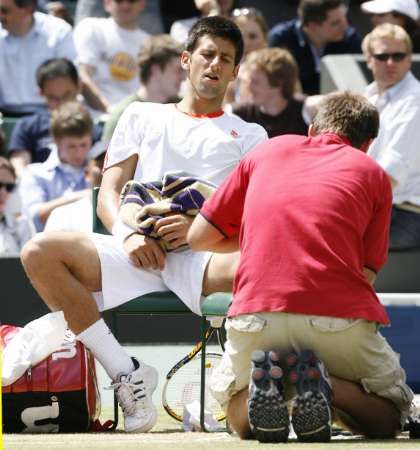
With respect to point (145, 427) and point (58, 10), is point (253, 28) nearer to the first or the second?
point (58, 10)

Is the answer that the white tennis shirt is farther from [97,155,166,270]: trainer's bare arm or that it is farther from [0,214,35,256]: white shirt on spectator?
[0,214,35,256]: white shirt on spectator

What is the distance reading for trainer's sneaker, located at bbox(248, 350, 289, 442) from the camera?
4.71 meters

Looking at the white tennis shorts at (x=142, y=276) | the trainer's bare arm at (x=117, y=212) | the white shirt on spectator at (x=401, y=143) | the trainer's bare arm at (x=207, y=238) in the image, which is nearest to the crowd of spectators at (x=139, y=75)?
the white shirt on spectator at (x=401, y=143)

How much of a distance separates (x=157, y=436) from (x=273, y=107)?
479cm

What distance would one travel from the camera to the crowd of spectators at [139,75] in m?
8.86

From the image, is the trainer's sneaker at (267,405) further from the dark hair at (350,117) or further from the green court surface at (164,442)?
the dark hair at (350,117)

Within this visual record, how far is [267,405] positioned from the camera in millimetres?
4719

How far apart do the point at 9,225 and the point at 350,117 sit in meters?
4.26

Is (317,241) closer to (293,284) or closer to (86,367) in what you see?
(293,284)

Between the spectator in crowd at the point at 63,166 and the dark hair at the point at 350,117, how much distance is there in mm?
4480

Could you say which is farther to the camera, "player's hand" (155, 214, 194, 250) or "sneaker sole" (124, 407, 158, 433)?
"player's hand" (155, 214, 194, 250)

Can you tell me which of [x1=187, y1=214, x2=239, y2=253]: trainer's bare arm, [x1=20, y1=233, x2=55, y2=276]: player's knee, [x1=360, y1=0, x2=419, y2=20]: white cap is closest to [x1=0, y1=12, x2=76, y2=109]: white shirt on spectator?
[x1=360, y1=0, x2=419, y2=20]: white cap

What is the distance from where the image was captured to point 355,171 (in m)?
5.04

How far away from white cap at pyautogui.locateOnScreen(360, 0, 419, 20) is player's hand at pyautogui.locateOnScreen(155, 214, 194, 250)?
Answer: 4.69m
